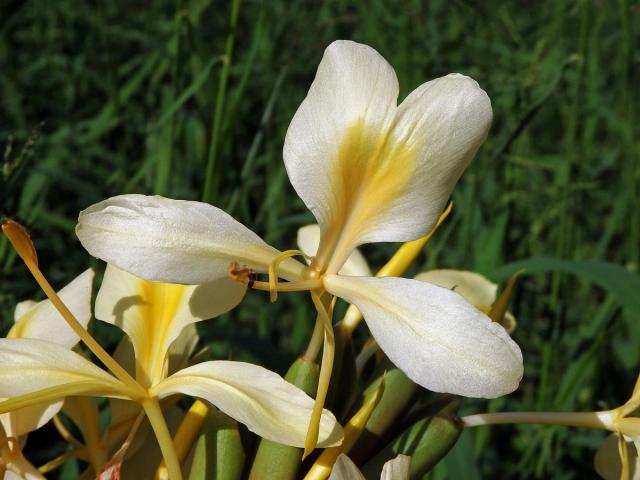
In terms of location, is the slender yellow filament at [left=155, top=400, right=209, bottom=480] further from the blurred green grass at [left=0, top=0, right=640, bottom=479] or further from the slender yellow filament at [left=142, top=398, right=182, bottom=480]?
the blurred green grass at [left=0, top=0, right=640, bottom=479]

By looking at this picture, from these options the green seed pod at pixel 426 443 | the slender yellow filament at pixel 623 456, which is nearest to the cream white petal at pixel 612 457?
the slender yellow filament at pixel 623 456

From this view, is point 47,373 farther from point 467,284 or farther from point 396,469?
point 467,284

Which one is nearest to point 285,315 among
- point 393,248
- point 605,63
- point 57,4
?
point 393,248

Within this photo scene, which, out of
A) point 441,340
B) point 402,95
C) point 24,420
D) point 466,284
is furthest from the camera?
point 402,95

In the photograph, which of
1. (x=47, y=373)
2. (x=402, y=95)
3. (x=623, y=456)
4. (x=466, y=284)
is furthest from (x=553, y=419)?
(x=402, y=95)

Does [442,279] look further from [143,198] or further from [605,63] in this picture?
[605,63]

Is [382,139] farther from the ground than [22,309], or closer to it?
farther from the ground
